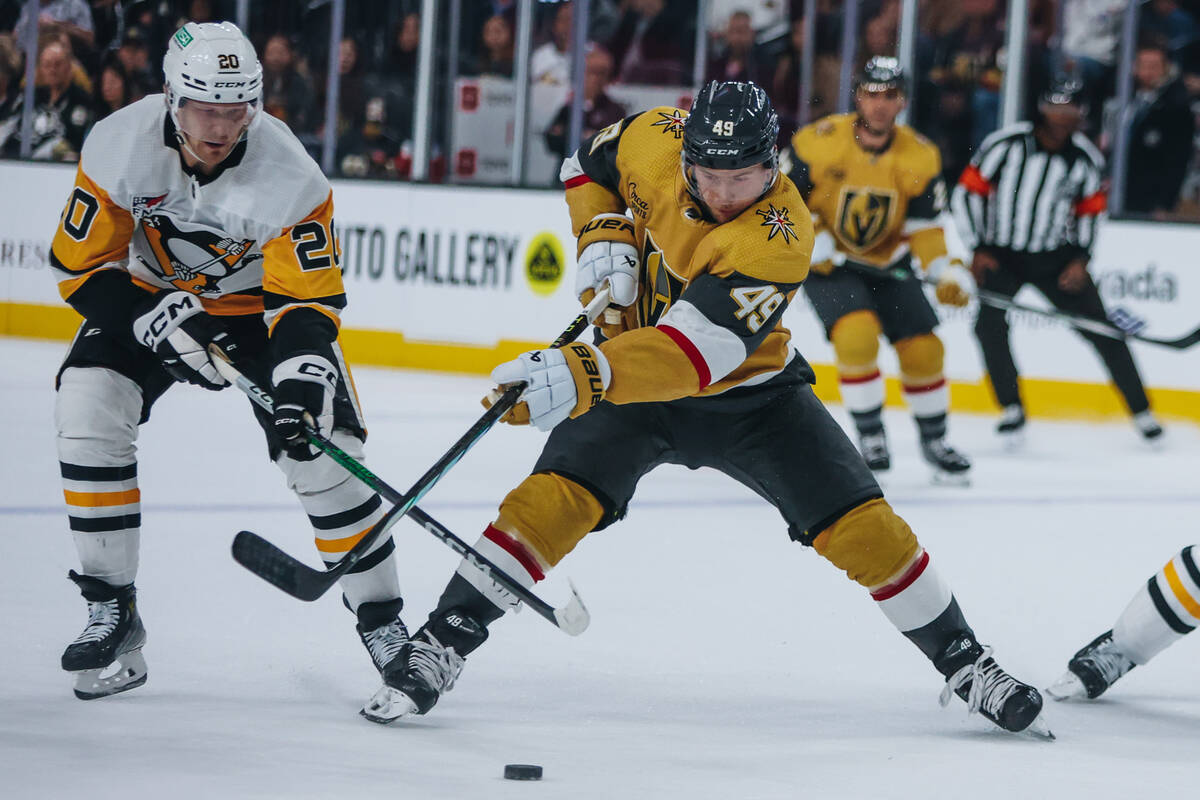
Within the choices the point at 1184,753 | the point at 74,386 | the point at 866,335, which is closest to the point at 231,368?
the point at 74,386

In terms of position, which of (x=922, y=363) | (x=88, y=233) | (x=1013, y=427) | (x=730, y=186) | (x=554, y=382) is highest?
(x=730, y=186)

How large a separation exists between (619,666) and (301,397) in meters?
0.82

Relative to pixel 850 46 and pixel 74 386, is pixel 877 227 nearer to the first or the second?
pixel 850 46

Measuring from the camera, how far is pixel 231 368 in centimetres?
272

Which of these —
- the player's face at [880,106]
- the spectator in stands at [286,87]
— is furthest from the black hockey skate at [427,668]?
the spectator in stands at [286,87]

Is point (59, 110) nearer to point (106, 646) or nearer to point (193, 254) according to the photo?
point (193, 254)

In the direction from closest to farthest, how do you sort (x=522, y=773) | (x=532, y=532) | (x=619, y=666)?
(x=522, y=773), (x=532, y=532), (x=619, y=666)

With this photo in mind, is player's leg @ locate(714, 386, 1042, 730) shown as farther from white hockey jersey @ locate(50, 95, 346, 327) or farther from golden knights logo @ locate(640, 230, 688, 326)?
white hockey jersey @ locate(50, 95, 346, 327)

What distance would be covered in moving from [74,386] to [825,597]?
174 centimetres

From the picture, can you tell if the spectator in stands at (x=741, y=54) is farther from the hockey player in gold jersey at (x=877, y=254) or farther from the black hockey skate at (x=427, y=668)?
the black hockey skate at (x=427, y=668)

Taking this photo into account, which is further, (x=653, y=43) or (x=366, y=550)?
(x=653, y=43)

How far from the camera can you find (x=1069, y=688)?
2.96 metres

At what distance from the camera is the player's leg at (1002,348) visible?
21.7 ft

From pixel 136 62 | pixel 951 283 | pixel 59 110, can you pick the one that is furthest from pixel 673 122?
pixel 59 110
